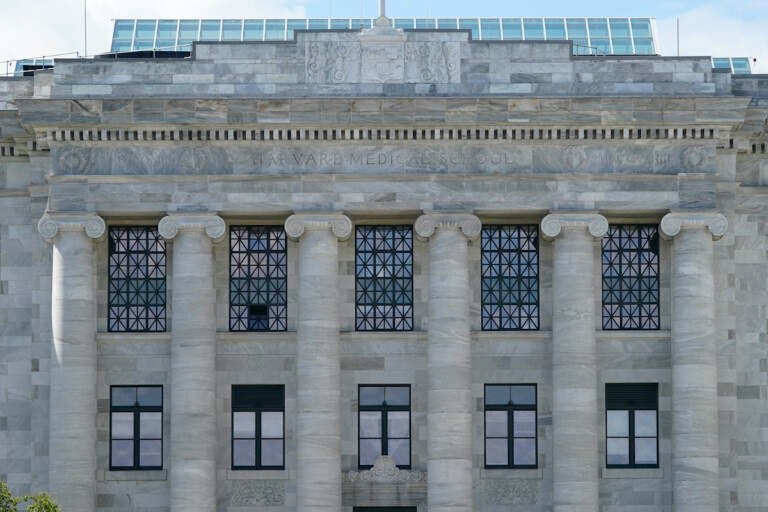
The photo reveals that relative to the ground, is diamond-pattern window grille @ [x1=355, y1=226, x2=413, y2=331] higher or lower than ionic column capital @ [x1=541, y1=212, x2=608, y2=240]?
lower

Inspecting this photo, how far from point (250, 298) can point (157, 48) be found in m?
18.8

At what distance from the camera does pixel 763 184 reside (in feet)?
195

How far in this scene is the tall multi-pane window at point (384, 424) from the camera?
5772 centimetres

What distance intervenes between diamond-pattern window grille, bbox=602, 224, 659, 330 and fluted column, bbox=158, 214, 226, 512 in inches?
501

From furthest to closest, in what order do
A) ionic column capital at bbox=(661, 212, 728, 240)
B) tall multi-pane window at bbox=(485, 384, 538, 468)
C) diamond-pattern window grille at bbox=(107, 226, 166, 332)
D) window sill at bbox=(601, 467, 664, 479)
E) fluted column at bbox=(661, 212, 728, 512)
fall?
1. diamond-pattern window grille at bbox=(107, 226, 166, 332)
2. tall multi-pane window at bbox=(485, 384, 538, 468)
3. window sill at bbox=(601, 467, 664, 479)
4. ionic column capital at bbox=(661, 212, 728, 240)
5. fluted column at bbox=(661, 212, 728, 512)

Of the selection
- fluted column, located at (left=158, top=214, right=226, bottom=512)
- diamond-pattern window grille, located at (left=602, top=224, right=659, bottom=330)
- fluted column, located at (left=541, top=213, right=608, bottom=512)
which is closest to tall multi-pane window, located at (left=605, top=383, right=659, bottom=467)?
fluted column, located at (left=541, top=213, right=608, bottom=512)

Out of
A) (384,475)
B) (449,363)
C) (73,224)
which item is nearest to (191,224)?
(73,224)

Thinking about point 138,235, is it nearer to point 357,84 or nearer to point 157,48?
point 357,84

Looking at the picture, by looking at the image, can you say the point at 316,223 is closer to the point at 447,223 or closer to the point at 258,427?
the point at 447,223

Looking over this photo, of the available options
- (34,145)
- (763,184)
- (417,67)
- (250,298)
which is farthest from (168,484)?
(763,184)

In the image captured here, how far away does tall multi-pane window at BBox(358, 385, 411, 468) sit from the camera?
189ft

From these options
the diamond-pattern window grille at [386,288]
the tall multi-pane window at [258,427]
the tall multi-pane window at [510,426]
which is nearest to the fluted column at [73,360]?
the tall multi-pane window at [258,427]

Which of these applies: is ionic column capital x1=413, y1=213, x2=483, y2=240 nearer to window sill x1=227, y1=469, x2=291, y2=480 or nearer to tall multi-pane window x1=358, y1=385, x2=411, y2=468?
tall multi-pane window x1=358, y1=385, x2=411, y2=468

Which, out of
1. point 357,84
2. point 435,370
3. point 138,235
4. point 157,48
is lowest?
point 435,370
